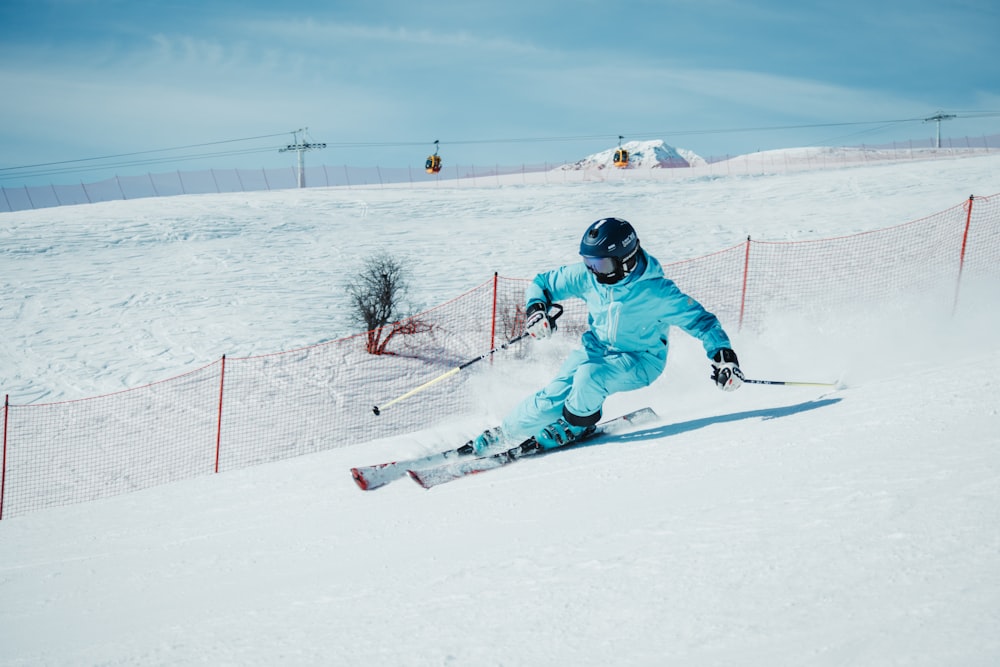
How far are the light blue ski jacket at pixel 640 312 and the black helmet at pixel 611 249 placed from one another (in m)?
0.11

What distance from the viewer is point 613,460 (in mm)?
3797

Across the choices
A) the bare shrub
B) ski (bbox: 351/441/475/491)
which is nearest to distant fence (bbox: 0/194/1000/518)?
the bare shrub

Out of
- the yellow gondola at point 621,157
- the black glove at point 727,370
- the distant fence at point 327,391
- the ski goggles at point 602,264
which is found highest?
the yellow gondola at point 621,157

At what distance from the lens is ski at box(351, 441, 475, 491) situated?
4.43 m

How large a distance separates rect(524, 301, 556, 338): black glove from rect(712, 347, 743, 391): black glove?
1.11 meters

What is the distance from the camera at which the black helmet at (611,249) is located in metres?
4.24

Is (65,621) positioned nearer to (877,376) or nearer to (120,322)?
(877,376)

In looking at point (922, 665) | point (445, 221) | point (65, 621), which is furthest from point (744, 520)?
point (445, 221)

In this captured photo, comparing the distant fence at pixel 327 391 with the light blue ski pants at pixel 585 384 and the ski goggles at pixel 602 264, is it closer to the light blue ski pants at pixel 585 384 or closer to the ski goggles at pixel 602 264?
the light blue ski pants at pixel 585 384

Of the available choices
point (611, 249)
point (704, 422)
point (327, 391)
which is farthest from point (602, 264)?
point (327, 391)

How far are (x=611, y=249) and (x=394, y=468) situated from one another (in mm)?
2013

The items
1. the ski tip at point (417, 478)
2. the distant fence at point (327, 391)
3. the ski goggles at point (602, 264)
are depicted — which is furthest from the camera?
the distant fence at point (327, 391)

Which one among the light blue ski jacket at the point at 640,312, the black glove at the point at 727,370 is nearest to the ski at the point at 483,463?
the light blue ski jacket at the point at 640,312

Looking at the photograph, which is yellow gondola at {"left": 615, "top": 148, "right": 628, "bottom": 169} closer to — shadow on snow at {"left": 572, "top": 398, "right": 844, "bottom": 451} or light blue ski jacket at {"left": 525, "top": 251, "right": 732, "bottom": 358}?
light blue ski jacket at {"left": 525, "top": 251, "right": 732, "bottom": 358}
